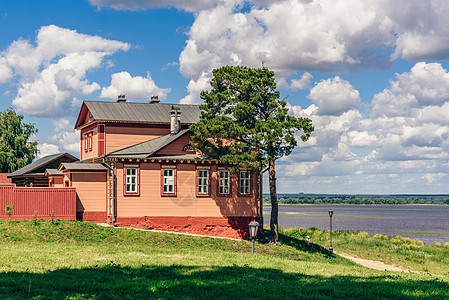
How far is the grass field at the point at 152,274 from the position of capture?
12.9 metres

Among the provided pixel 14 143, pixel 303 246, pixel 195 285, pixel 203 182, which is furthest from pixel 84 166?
pixel 14 143

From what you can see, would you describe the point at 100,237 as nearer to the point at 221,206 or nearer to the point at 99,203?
the point at 99,203

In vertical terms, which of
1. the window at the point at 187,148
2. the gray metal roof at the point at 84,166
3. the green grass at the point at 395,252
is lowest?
the green grass at the point at 395,252

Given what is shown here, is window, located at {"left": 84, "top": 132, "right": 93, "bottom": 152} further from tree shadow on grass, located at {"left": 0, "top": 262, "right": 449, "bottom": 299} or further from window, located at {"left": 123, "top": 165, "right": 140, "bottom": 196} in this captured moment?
tree shadow on grass, located at {"left": 0, "top": 262, "right": 449, "bottom": 299}

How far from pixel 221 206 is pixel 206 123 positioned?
580 centimetres

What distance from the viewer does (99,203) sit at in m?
32.9

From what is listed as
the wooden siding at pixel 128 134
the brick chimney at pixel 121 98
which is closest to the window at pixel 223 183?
the wooden siding at pixel 128 134

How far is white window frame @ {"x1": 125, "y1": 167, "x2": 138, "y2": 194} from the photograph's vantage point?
32.3m

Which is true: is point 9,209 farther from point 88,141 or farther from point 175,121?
point 175,121

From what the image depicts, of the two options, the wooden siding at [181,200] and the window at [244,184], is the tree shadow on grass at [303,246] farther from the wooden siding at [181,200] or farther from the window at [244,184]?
the window at [244,184]

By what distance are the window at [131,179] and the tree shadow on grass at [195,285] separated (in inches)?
637

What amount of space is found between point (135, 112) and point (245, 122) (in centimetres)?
984

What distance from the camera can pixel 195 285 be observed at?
45.3 ft

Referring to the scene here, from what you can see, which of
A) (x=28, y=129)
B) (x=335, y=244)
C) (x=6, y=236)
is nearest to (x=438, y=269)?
(x=335, y=244)
